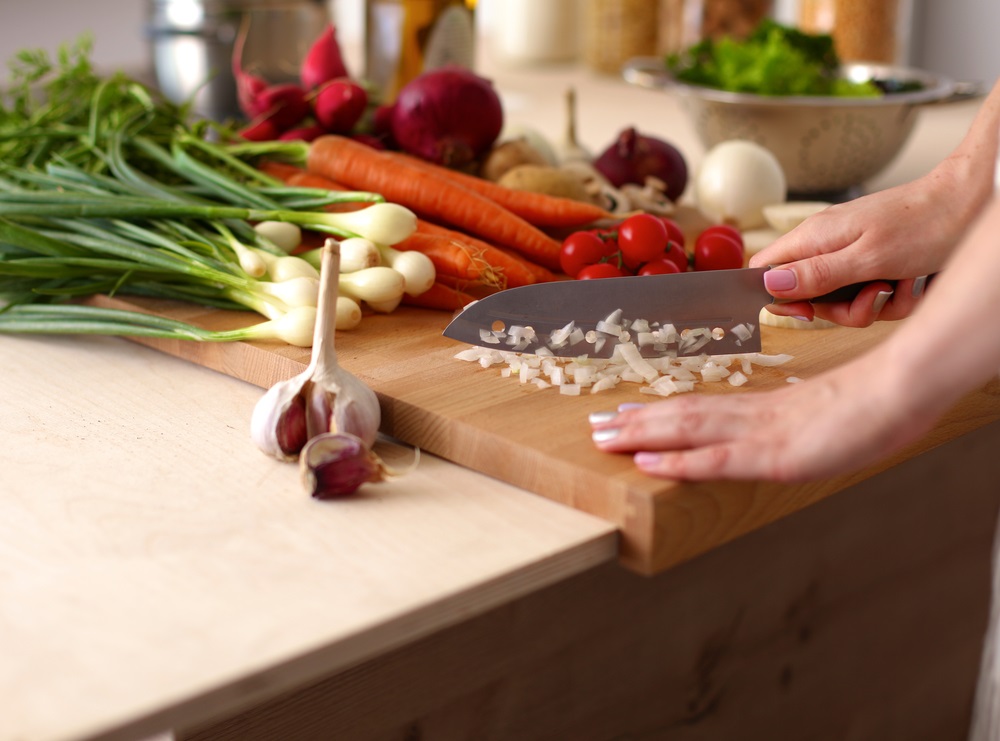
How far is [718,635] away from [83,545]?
35.3 inches

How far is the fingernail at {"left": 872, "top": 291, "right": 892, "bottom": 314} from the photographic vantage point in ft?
3.31

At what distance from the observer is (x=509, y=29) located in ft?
9.20

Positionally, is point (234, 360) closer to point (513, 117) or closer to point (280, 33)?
point (280, 33)

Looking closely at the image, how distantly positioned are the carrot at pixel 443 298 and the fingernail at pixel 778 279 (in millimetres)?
317

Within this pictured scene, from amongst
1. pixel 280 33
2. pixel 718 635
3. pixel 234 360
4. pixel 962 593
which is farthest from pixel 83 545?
pixel 962 593

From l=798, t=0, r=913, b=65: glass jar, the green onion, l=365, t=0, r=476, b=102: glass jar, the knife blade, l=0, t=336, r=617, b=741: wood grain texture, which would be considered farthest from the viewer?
l=798, t=0, r=913, b=65: glass jar

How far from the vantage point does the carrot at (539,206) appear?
4.20 ft

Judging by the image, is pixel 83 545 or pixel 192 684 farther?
pixel 83 545

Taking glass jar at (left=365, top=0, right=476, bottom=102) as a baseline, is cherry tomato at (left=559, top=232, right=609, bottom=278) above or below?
below

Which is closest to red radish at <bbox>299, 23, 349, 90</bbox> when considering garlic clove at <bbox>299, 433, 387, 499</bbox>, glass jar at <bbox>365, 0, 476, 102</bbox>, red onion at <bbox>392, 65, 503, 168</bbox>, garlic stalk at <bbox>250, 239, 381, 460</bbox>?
red onion at <bbox>392, 65, 503, 168</bbox>

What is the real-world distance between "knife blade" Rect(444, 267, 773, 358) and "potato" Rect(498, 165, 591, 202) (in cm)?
41

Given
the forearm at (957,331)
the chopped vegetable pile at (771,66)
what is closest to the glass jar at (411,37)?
the chopped vegetable pile at (771,66)

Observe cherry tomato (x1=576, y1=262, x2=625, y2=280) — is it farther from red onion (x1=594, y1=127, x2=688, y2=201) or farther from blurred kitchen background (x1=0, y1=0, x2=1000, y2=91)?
blurred kitchen background (x1=0, y1=0, x2=1000, y2=91)

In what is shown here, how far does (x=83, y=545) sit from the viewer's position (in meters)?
0.74
